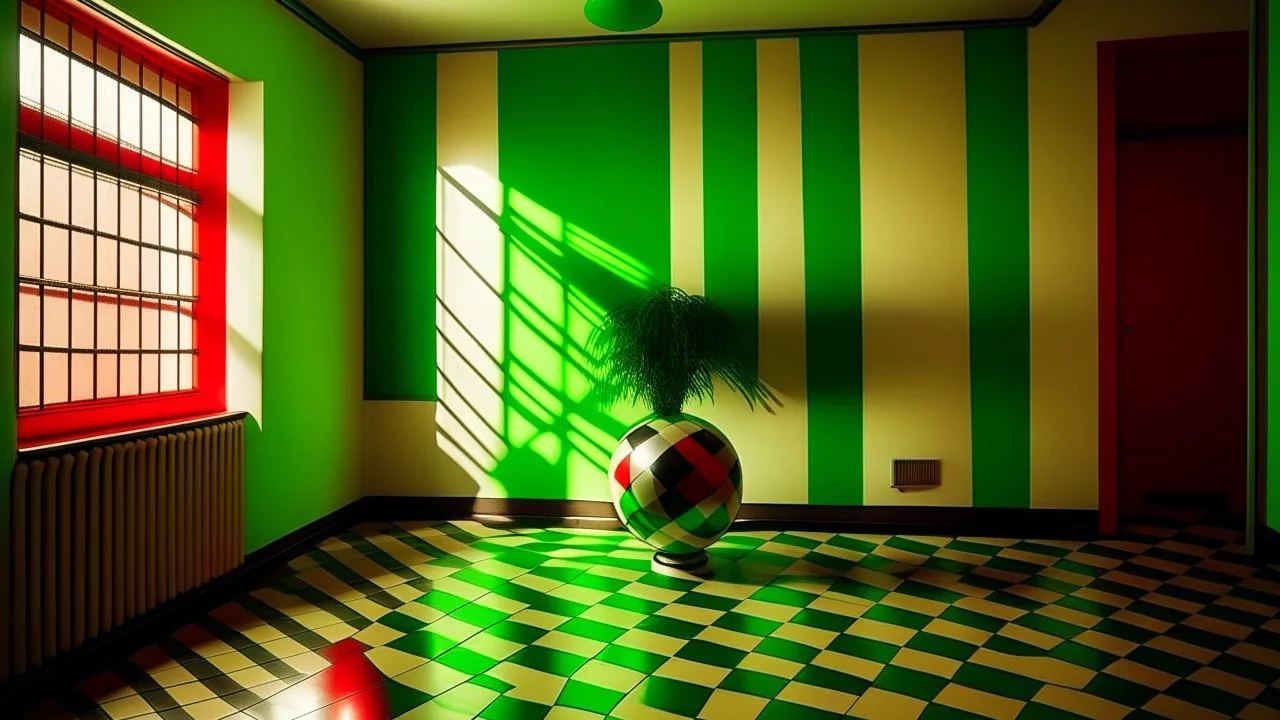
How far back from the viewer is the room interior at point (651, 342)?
2.98 m

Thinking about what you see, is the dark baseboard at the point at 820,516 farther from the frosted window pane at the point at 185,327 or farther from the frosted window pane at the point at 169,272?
the frosted window pane at the point at 169,272

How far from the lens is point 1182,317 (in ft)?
16.7

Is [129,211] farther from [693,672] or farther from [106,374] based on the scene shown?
[693,672]

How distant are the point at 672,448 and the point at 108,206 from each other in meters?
2.66

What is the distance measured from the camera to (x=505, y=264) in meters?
4.95

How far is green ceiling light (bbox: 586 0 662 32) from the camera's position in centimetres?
315

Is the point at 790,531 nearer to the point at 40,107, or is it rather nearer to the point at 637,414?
the point at 637,414

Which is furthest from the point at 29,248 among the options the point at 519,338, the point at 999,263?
the point at 999,263

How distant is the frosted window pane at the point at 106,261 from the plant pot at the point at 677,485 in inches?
93.6

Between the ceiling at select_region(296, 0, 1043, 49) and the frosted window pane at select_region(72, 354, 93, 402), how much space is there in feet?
7.71

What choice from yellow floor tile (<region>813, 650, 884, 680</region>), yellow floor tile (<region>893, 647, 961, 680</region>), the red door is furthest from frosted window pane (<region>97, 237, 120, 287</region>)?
the red door

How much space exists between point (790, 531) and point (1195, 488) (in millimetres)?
2798

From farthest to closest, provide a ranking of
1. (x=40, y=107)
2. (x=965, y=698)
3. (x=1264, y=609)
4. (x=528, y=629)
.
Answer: (x=1264, y=609) → (x=528, y=629) → (x=40, y=107) → (x=965, y=698)

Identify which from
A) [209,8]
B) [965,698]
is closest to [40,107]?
[209,8]
